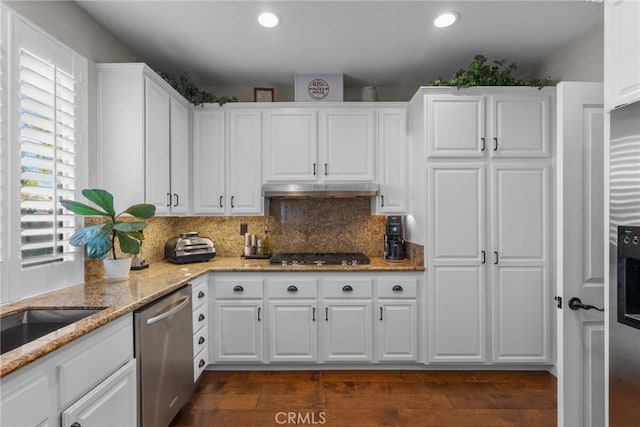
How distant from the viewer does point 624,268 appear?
A: 1.23 meters

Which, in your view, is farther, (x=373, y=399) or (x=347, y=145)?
(x=347, y=145)

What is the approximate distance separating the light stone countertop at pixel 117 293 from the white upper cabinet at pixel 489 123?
3.57 ft

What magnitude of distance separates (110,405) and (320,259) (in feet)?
6.04

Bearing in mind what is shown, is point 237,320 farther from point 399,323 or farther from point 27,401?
Answer: point 27,401

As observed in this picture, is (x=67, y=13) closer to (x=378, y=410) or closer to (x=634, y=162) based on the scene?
(x=634, y=162)

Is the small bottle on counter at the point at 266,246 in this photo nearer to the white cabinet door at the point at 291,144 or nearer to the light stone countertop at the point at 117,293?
the light stone countertop at the point at 117,293

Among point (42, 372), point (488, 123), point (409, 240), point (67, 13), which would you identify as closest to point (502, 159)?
point (488, 123)

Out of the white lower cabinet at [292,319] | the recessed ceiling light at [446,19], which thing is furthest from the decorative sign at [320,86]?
the white lower cabinet at [292,319]

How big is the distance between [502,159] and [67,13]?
3257 millimetres

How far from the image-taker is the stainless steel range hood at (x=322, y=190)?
9.68 ft

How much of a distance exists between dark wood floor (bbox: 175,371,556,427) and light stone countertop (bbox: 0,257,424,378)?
0.90m

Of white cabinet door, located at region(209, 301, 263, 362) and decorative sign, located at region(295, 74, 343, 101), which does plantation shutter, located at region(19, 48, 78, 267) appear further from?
decorative sign, located at region(295, 74, 343, 101)

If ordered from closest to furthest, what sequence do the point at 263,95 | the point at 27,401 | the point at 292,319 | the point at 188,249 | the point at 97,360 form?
the point at 27,401, the point at 97,360, the point at 292,319, the point at 188,249, the point at 263,95

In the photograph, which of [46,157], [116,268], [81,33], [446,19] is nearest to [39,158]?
Answer: [46,157]
